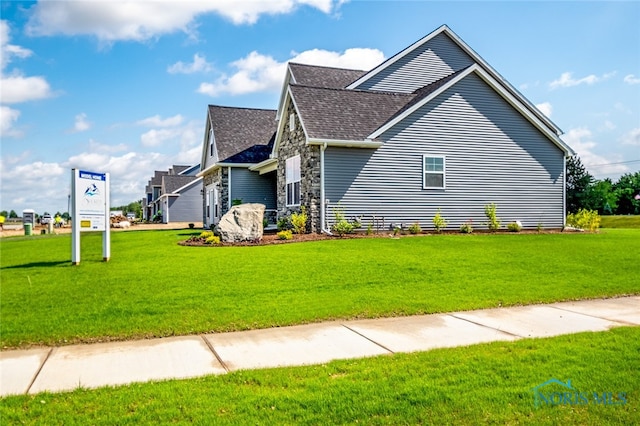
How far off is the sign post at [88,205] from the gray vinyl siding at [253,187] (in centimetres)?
1408

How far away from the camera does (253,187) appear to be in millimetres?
27125

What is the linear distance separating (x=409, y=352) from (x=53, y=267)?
9507 millimetres

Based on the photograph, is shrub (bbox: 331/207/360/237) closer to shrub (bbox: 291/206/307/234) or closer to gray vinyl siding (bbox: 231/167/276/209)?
shrub (bbox: 291/206/307/234)

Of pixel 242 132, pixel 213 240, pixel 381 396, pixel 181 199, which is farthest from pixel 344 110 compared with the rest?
pixel 181 199

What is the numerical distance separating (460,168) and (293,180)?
6541 mm

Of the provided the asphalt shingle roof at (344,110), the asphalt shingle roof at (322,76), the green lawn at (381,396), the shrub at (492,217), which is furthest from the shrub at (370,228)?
the green lawn at (381,396)

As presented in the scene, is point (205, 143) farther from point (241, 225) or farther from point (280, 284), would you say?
point (280, 284)

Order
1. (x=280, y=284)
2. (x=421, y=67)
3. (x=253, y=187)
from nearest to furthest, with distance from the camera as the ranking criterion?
(x=280, y=284) < (x=421, y=67) < (x=253, y=187)

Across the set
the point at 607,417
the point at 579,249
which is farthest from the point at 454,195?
the point at 607,417

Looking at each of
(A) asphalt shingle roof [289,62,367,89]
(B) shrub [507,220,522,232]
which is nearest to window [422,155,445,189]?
(B) shrub [507,220,522,232]

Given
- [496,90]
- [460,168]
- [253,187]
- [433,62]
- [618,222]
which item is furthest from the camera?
[618,222]

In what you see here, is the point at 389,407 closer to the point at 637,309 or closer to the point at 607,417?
the point at 607,417

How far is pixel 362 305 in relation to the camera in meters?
8.19

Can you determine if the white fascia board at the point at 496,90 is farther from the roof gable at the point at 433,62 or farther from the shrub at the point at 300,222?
the shrub at the point at 300,222
